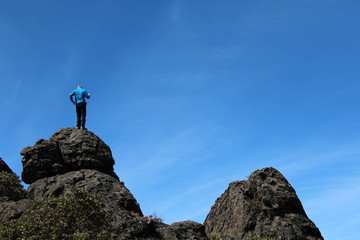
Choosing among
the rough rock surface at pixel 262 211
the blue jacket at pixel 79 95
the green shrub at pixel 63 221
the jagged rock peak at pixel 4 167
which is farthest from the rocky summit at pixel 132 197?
the blue jacket at pixel 79 95

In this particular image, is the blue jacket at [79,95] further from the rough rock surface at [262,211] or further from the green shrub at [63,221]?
the rough rock surface at [262,211]

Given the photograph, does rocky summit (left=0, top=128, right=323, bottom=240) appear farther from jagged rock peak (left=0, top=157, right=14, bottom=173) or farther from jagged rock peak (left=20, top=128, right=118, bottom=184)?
jagged rock peak (left=0, top=157, right=14, bottom=173)

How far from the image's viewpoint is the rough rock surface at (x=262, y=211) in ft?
122

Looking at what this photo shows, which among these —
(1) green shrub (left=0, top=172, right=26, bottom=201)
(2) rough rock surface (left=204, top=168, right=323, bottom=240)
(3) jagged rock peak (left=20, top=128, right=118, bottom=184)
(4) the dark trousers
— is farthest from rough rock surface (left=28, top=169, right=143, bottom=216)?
(2) rough rock surface (left=204, top=168, right=323, bottom=240)

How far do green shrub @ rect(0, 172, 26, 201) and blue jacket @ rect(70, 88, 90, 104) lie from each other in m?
8.61

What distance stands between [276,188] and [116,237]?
20765 mm

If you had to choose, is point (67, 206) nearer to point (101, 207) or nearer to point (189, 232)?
point (101, 207)

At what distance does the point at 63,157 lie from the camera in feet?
118

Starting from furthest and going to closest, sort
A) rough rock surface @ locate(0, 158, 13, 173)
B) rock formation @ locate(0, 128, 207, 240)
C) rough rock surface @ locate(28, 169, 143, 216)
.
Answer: rough rock surface @ locate(0, 158, 13, 173), rough rock surface @ locate(28, 169, 143, 216), rock formation @ locate(0, 128, 207, 240)

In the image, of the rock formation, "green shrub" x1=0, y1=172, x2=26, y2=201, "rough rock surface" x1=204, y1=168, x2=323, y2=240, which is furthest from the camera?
"rough rock surface" x1=204, y1=168, x2=323, y2=240

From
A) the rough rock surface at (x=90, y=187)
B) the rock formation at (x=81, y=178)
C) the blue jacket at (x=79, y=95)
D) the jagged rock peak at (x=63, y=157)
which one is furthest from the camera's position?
the blue jacket at (x=79, y=95)

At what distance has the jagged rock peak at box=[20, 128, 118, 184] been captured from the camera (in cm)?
3531

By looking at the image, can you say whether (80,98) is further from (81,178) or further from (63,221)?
(63,221)

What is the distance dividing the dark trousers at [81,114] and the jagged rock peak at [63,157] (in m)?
1.63
